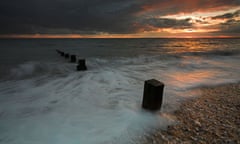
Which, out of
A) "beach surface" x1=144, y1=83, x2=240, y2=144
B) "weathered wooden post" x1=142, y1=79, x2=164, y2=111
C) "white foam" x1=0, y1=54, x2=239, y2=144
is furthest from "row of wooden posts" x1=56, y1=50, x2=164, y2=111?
"beach surface" x1=144, y1=83, x2=240, y2=144

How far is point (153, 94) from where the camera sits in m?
3.64

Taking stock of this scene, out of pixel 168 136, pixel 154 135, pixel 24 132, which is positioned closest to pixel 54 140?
pixel 24 132

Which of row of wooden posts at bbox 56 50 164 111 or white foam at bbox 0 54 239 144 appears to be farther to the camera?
row of wooden posts at bbox 56 50 164 111

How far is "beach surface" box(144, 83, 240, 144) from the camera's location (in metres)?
2.75

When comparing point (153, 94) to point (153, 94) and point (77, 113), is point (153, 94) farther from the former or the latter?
point (77, 113)

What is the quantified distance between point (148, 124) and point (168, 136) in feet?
1.89

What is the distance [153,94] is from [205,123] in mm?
1374

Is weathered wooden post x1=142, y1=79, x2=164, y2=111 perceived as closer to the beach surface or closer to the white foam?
the white foam

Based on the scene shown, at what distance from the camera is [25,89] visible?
6027 millimetres

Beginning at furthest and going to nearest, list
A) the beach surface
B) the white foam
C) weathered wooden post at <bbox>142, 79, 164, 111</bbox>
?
weathered wooden post at <bbox>142, 79, 164, 111</bbox> < the white foam < the beach surface

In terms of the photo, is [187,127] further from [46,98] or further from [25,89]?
[25,89]

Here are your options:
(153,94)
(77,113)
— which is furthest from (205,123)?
(77,113)

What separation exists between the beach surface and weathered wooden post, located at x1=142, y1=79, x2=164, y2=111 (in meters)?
0.59

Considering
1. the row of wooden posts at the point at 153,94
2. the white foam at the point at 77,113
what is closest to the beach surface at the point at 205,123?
the white foam at the point at 77,113
